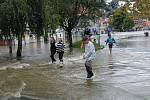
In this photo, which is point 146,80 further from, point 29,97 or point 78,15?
point 78,15

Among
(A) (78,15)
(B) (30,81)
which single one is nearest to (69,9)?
(A) (78,15)

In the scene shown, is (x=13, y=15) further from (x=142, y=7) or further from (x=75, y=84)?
(x=142, y=7)

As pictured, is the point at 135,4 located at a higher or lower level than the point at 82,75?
higher

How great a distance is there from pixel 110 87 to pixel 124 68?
6.33 meters

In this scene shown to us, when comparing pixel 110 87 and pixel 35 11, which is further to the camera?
pixel 35 11

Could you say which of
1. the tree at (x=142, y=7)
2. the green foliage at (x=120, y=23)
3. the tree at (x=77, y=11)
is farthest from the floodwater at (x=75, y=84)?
the green foliage at (x=120, y=23)

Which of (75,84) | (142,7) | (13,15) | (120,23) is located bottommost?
(75,84)

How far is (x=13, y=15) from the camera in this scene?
25.7m

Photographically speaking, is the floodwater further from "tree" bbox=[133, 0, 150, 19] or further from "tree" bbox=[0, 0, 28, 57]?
"tree" bbox=[133, 0, 150, 19]

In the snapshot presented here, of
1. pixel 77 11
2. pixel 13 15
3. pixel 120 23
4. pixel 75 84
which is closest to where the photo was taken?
pixel 75 84

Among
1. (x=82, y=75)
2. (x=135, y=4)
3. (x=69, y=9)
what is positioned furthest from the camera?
(x=135, y=4)

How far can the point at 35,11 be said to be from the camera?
2795 cm

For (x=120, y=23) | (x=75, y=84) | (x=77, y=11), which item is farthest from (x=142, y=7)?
(x=120, y=23)

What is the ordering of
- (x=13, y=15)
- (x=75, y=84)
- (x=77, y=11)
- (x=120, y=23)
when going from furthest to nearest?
(x=120, y=23) → (x=77, y=11) → (x=13, y=15) → (x=75, y=84)
